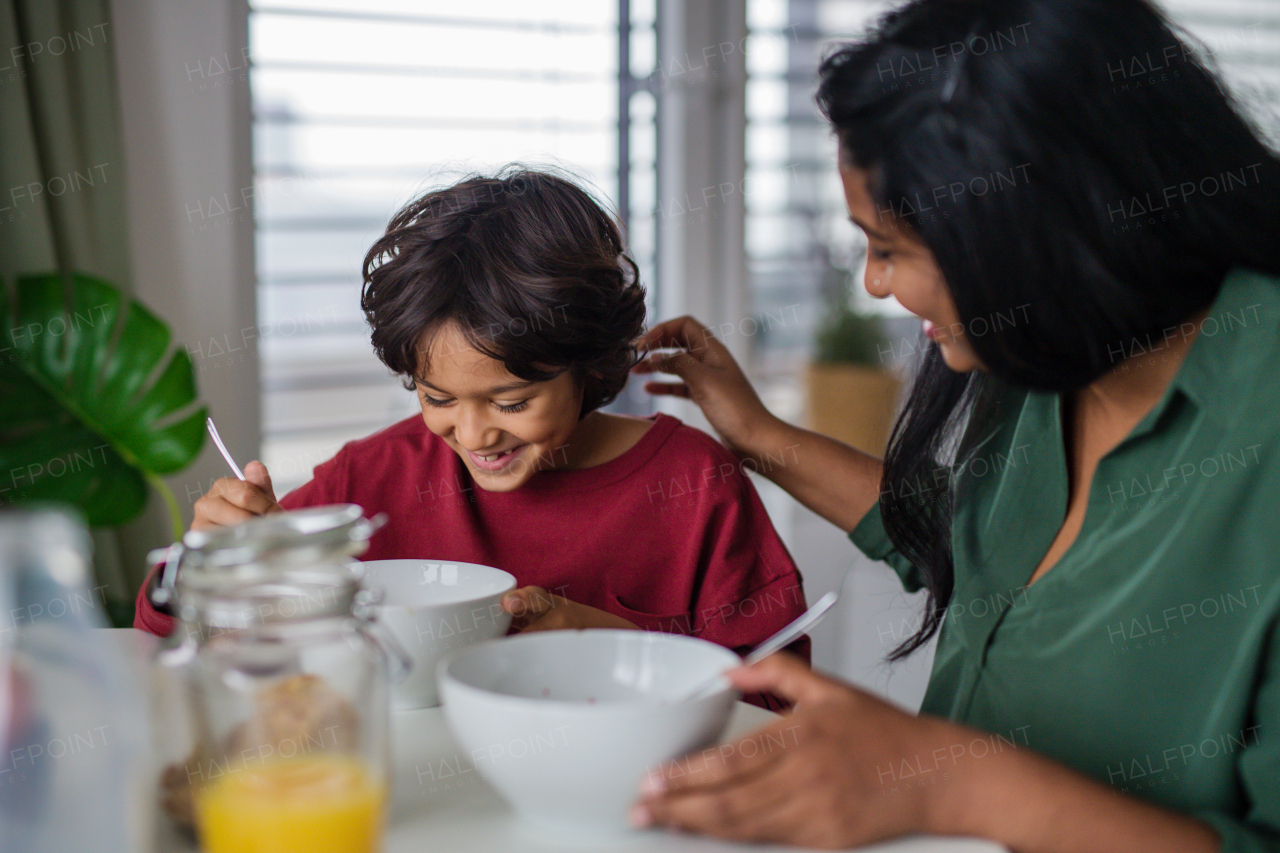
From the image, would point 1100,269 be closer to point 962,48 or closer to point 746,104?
point 962,48

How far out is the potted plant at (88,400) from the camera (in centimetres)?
169

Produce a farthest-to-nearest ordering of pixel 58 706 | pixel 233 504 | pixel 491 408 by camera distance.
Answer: pixel 491 408 → pixel 233 504 → pixel 58 706

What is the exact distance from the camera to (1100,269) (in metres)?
0.75

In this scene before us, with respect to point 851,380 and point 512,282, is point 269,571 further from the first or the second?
point 851,380

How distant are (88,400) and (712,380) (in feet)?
3.54

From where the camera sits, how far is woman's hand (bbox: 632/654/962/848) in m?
0.58

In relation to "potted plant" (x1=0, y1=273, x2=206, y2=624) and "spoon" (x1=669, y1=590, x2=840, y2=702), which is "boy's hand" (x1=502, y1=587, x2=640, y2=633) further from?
Result: "potted plant" (x1=0, y1=273, x2=206, y2=624)

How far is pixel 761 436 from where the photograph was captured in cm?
128

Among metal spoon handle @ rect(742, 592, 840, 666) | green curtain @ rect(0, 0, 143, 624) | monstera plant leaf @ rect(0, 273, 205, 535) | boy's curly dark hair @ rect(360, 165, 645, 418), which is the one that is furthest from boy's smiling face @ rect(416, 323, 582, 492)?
green curtain @ rect(0, 0, 143, 624)

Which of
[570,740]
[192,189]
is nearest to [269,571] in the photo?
[570,740]

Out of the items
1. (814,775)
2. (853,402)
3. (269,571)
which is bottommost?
(853,402)

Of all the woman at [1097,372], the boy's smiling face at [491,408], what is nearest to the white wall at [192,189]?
the boy's smiling face at [491,408]

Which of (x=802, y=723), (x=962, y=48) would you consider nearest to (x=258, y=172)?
(x=962, y=48)

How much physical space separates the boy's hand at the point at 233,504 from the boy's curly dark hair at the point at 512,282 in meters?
0.23
